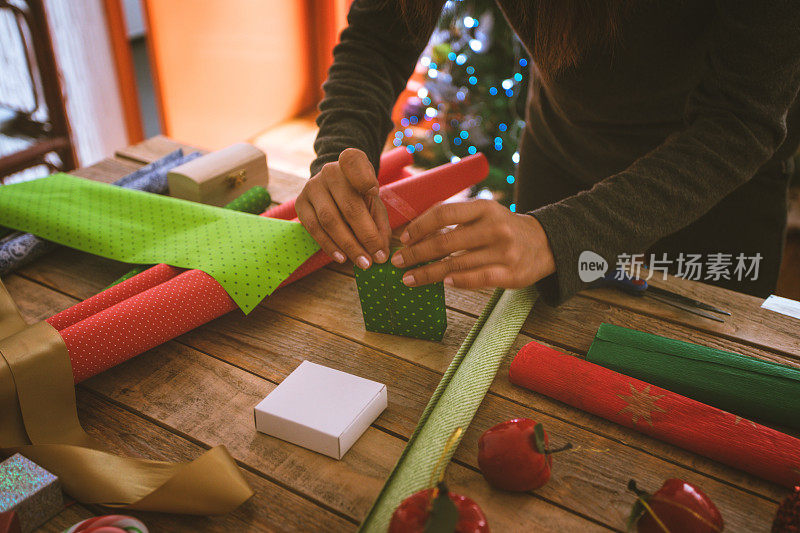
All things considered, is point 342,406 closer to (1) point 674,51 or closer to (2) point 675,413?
(2) point 675,413

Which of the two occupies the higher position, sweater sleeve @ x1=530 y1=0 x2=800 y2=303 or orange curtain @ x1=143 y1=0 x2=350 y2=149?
sweater sleeve @ x1=530 y1=0 x2=800 y2=303

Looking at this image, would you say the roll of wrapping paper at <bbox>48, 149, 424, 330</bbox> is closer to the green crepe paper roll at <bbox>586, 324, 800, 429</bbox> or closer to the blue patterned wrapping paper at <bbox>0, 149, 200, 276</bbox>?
the blue patterned wrapping paper at <bbox>0, 149, 200, 276</bbox>

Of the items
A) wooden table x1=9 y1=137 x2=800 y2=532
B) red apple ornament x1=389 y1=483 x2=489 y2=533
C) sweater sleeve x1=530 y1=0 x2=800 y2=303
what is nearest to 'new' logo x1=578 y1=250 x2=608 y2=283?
sweater sleeve x1=530 y1=0 x2=800 y2=303

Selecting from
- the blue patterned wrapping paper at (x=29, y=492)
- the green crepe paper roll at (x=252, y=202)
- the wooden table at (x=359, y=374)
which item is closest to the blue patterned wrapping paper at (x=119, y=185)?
the wooden table at (x=359, y=374)

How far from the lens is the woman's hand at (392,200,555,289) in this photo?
0.82 metres

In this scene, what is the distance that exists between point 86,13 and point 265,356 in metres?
2.89

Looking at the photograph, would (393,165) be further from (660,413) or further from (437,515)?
(437,515)

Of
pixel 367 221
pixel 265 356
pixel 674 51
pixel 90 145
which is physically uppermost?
pixel 674 51

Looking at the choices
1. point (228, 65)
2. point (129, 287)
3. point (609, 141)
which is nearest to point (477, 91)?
point (228, 65)

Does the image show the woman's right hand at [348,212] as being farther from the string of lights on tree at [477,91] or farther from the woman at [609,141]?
the string of lights on tree at [477,91]

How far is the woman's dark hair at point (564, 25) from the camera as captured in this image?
0.92 metres

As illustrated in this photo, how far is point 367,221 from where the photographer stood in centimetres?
92

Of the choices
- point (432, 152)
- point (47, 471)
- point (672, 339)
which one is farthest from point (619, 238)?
point (432, 152)

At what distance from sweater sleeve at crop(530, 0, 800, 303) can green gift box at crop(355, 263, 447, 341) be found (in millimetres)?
164
